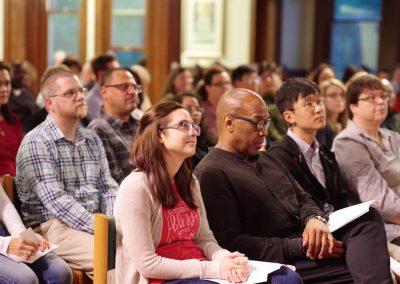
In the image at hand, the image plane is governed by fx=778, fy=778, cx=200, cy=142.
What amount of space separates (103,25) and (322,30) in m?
3.08

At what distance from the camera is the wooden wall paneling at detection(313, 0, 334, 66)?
34.9ft

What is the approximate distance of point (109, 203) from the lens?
147 inches

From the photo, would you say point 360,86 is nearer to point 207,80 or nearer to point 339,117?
point 339,117

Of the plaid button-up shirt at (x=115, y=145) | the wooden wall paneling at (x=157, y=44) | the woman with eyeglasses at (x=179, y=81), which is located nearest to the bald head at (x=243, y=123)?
the plaid button-up shirt at (x=115, y=145)

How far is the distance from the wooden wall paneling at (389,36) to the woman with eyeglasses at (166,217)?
25.6 ft

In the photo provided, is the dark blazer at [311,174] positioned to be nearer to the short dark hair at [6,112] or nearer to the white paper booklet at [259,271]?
the white paper booklet at [259,271]

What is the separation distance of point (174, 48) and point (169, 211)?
6.74m

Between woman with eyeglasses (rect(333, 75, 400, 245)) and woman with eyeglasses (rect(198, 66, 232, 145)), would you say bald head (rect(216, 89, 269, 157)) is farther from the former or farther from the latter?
woman with eyeglasses (rect(198, 66, 232, 145))

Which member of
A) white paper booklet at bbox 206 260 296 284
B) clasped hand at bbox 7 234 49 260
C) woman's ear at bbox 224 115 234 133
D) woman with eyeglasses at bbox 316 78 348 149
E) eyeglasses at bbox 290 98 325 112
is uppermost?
eyeglasses at bbox 290 98 325 112

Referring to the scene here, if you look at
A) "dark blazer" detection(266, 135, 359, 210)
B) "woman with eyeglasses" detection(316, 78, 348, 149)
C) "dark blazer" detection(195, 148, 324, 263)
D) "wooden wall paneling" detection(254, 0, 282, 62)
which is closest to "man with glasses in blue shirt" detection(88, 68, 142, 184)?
"dark blazer" detection(266, 135, 359, 210)

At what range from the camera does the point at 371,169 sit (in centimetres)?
396

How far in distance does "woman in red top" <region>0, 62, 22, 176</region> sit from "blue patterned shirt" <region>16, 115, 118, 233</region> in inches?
26.9

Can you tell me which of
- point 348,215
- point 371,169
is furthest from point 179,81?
point 348,215

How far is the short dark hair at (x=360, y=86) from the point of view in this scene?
4219 mm
